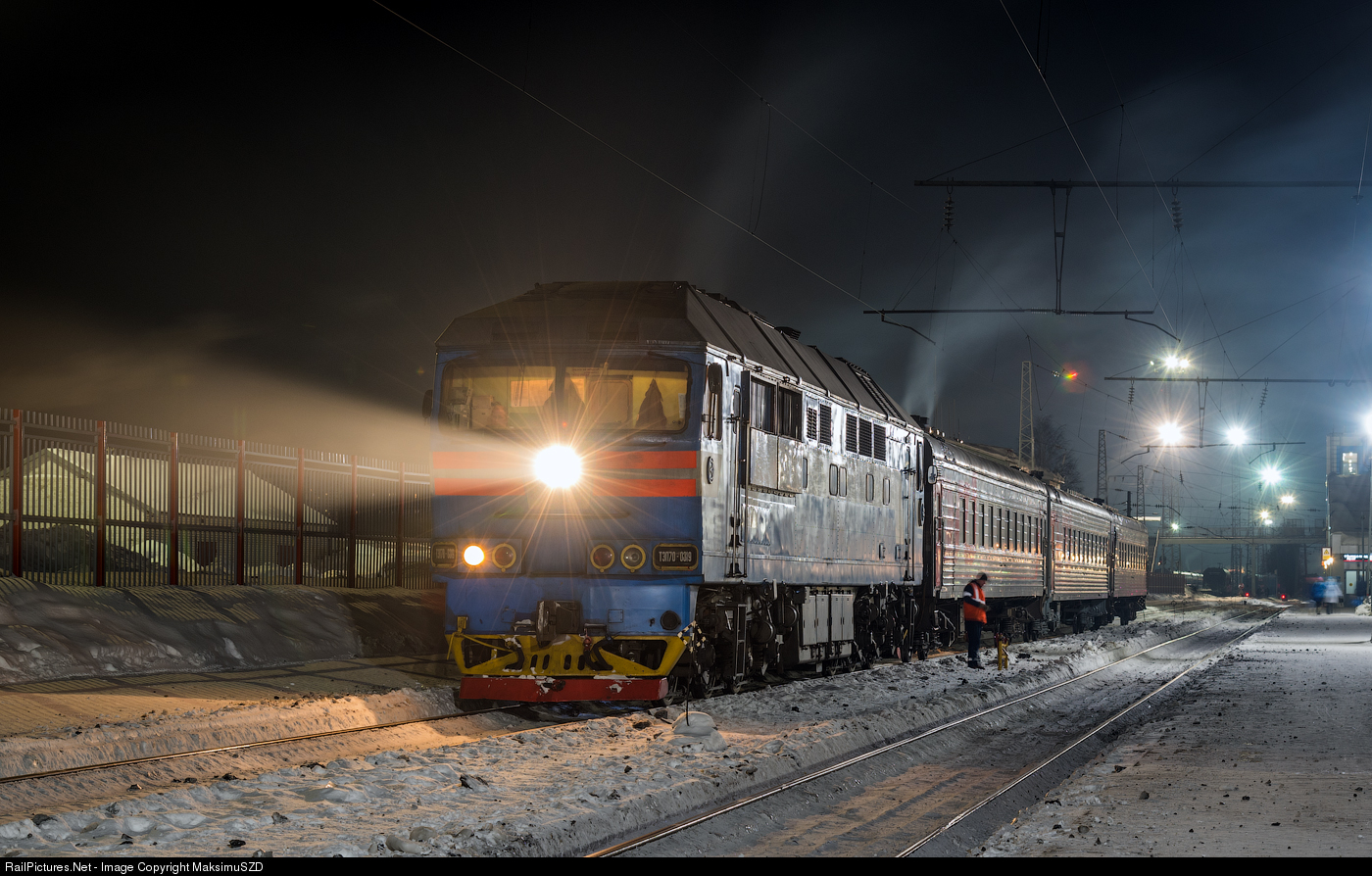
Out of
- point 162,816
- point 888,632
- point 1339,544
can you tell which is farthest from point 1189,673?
point 1339,544

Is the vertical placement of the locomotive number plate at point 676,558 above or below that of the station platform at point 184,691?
above

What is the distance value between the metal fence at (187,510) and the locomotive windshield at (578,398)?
256 inches

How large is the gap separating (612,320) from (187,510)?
28.3 ft

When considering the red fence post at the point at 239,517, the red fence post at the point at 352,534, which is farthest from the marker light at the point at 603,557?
the red fence post at the point at 352,534

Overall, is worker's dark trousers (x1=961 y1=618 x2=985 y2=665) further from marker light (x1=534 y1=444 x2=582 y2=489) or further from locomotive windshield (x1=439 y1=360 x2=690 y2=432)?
marker light (x1=534 y1=444 x2=582 y2=489)

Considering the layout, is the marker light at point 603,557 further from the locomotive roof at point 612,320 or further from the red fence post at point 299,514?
the red fence post at point 299,514

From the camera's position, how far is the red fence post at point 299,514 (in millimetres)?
20844

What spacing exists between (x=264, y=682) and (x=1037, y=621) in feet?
68.7

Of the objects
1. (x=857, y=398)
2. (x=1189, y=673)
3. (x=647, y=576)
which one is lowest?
(x=1189, y=673)

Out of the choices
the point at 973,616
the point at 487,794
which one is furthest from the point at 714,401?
the point at 973,616

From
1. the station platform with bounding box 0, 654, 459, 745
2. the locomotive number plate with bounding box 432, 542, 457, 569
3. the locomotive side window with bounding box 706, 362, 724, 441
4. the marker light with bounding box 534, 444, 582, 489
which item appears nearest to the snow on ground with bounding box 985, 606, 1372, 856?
the locomotive side window with bounding box 706, 362, 724, 441

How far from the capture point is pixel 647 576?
41.8 ft

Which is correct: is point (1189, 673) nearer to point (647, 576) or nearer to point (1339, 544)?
point (647, 576)

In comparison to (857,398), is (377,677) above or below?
below
